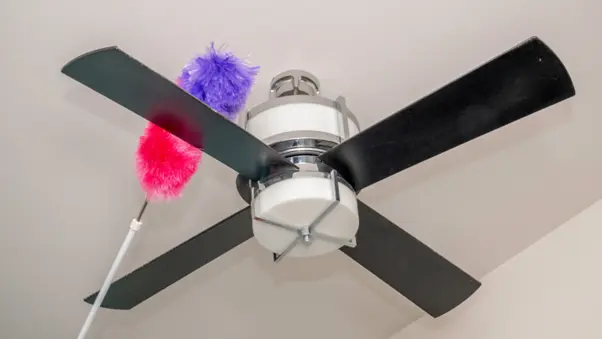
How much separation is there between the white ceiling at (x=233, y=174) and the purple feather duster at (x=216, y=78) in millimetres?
229

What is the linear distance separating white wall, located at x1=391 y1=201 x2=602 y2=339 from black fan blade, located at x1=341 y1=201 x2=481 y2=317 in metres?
0.33

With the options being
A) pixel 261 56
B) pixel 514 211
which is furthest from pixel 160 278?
pixel 514 211

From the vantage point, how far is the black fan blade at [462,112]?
632mm

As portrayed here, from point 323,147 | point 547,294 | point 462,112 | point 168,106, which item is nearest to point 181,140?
point 168,106

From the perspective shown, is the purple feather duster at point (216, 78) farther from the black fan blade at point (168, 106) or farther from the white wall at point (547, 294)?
the white wall at point (547, 294)

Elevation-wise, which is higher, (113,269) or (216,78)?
(216,78)

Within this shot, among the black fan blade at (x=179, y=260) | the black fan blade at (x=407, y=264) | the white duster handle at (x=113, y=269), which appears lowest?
the white duster handle at (x=113, y=269)

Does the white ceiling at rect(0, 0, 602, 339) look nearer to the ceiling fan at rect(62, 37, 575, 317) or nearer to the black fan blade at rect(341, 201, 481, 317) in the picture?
the ceiling fan at rect(62, 37, 575, 317)

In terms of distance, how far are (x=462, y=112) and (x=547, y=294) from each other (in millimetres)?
741

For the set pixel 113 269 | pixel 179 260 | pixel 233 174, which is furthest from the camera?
pixel 233 174

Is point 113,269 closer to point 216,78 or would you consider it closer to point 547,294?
point 216,78

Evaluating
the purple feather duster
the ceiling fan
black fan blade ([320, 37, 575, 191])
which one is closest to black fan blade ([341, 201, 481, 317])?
the ceiling fan

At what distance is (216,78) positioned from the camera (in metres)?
0.76

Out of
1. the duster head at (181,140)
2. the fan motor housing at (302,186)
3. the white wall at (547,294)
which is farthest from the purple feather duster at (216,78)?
the white wall at (547,294)
